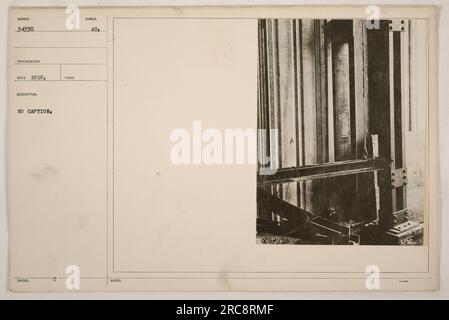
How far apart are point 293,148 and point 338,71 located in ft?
0.53

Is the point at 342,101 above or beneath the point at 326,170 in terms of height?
above

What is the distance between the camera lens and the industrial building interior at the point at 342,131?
0.82 meters

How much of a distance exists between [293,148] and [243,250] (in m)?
0.20

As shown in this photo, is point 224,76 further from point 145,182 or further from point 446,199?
point 446,199

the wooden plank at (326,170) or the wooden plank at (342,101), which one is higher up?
the wooden plank at (342,101)

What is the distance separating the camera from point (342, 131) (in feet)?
2.69

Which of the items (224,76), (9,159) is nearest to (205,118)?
(224,76)

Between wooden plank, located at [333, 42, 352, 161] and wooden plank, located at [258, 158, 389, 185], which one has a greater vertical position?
wooden plank, located at [333, 42, 352, 161]

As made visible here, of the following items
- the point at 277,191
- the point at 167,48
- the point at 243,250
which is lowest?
the point at 243,250

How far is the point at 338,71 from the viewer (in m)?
0.82

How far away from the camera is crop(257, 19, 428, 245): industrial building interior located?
2.69 feet

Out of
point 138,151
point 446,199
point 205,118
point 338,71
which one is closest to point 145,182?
point 138,151
